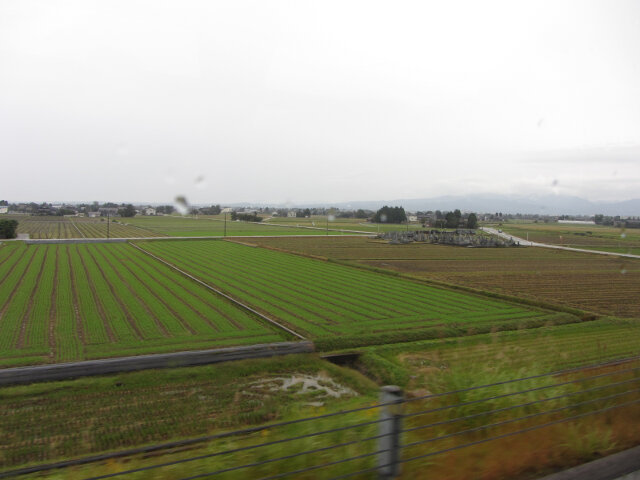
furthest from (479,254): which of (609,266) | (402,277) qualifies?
(402,277)

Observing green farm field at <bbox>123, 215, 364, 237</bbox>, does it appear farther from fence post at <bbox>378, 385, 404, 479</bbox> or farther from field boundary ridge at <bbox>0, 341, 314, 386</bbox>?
fence post at <bbox>378, 385, 404, 479</bbox>

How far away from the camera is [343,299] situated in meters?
20.6

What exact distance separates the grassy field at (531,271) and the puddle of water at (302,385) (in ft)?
48.7

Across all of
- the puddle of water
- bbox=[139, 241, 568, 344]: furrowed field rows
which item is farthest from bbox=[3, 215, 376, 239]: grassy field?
the puddle of water

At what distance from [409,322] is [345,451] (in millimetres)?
14240

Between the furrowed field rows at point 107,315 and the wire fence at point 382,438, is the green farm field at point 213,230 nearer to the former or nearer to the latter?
the furrowed field rows at point 107,315

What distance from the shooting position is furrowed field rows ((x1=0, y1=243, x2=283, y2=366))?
12.8 m

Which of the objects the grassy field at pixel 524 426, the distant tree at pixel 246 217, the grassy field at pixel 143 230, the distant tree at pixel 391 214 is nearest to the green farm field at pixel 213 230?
the grassy field at pixel 143 230

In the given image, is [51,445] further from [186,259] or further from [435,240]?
[435,240]

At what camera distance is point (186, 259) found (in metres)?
33.7

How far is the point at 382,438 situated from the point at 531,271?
1309 inches

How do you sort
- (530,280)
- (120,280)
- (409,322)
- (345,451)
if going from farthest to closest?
1. (530,280)
2. (120,280)
3. (409,322)
4. (345,451)

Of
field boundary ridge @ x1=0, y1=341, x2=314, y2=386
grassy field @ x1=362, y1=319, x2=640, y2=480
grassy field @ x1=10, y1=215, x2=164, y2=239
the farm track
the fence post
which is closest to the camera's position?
the fence post

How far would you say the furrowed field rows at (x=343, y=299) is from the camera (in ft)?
55.0
